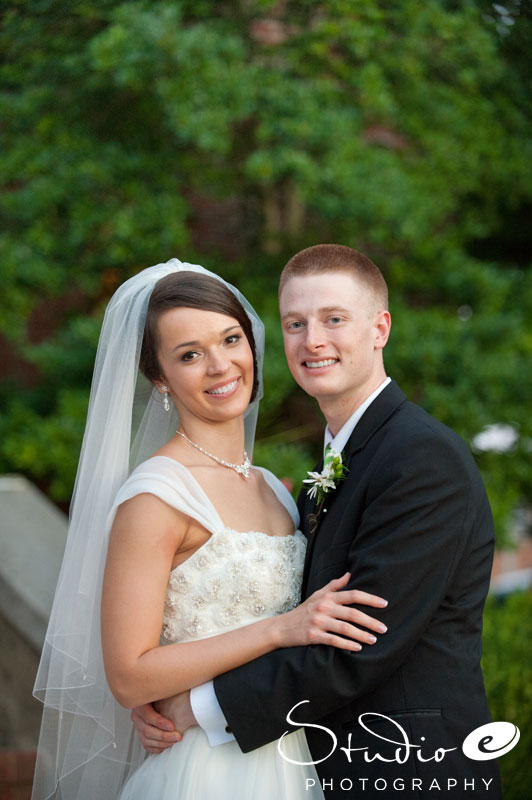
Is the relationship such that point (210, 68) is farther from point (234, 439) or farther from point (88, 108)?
point (234, 439)

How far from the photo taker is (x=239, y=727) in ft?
8.33

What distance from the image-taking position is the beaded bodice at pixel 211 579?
2756mm

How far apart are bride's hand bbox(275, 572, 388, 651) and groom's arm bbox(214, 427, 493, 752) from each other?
3 centimetres

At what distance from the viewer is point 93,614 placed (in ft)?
9.46

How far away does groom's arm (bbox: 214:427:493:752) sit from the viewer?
2.43 meters

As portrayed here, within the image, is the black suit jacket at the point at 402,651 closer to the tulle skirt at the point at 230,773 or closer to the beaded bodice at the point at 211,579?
the tulle skirt at the point at 230,773

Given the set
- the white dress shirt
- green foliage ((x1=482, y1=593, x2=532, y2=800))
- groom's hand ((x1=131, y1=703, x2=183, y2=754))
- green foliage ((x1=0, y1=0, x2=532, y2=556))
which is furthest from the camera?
green foliage ((x1=0, y1=0, x2=532, y2=556))

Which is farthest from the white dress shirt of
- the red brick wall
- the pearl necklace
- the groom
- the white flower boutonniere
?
the red brick wall

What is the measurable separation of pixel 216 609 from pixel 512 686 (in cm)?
239

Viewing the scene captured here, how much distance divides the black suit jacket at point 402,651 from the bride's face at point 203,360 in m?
0.61

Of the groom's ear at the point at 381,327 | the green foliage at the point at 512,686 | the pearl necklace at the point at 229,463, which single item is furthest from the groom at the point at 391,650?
the green foliage at the point at 512,686

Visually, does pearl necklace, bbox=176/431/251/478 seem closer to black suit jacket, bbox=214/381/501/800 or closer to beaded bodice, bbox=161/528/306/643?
beaded bodice, bbox=161/528/306/643

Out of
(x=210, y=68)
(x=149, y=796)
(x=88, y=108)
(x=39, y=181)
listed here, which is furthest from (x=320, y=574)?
(x=88, y=108)

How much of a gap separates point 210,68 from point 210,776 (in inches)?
156
